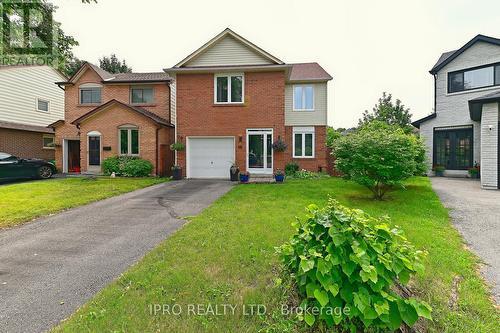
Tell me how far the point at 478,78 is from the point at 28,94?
32.4 meters

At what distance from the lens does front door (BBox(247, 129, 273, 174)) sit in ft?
51.9

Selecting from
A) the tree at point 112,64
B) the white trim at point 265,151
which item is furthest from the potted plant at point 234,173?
the tree at point 112,64

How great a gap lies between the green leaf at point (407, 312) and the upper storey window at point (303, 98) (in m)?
17.1

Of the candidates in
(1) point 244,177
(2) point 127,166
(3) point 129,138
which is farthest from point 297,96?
(2) point 127,166

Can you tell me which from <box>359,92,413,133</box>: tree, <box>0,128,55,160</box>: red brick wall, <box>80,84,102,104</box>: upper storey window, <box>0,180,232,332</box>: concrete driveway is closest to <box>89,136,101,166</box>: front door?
<box>80,84,102,104</box>: upper storey window

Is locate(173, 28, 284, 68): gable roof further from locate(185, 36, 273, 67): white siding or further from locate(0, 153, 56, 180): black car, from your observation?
locate(0, 153, 56, 180): black car

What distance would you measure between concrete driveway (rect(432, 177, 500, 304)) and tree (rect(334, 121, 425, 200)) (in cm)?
186

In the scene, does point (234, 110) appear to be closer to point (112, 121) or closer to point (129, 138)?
point (129, 138)

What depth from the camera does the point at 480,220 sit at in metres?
7.02

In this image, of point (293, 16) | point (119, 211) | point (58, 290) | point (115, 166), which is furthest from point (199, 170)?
point (58, 290)

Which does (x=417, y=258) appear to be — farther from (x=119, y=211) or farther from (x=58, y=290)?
(x=119, y=211)

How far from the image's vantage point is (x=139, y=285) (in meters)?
3.57

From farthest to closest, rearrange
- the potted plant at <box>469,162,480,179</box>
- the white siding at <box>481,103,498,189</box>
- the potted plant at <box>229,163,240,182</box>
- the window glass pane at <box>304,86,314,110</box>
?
1. the window glass pane at <box>304,86,314,110</box>
2. the potted plant at <box>469,162,480,179</box>
3. the potted plant at <box>229,163,240,182</box>
4. the white siding at <box>481,103,498,189</box>

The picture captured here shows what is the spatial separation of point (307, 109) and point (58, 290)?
56.5 ft
